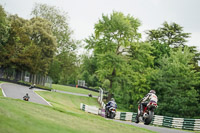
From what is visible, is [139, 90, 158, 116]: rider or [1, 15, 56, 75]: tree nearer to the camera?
[139, 90, 158, 116]: rider

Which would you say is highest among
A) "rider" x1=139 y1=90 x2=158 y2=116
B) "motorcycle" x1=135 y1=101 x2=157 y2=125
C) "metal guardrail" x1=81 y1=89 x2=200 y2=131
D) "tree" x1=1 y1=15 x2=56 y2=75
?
"tree" x1=1 y1=15 x2=56 y2=75

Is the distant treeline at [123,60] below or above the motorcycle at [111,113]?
above

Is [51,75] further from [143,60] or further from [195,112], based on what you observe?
[195,112]

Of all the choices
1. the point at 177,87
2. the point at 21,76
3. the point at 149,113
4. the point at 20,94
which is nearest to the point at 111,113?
the point at 149,113

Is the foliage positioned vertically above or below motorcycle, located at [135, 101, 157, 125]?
above

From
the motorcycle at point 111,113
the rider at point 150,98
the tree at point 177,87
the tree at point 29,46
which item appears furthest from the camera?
the tree at point 29,46

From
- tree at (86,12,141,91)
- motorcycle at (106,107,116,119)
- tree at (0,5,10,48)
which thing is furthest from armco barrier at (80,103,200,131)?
tree at (0,5,10,48)

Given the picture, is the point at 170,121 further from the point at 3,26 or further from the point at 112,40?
the point at 3,26

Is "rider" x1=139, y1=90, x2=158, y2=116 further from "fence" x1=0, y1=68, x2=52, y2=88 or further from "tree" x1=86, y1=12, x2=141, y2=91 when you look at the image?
"fence" x1=0, y1=68, x2=52, y2=88

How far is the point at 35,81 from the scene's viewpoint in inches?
2512

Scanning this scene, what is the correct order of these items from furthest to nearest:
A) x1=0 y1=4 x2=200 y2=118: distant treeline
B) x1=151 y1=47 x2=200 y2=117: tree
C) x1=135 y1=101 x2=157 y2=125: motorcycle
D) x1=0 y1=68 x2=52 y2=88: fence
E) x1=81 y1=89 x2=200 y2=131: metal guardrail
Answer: x1=0 y1=68 x2=52 y2=88: fence
x1=0 y1=4 x2=200 y2=118: distant treeline
x1=151 y1=47 x2=200 y2=117: tree
x1=81 y1=89 x2=200 y2=131: metal guardrail
x1=135 y1=101 x2=157 y2=125: motorcycle

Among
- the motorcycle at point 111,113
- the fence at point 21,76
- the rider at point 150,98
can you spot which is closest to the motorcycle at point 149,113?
the rider at point 150,98

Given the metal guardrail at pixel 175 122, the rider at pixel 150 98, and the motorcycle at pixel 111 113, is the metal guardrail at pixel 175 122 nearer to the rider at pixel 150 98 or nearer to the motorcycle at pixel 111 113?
the motorcycle at pixel 111 113

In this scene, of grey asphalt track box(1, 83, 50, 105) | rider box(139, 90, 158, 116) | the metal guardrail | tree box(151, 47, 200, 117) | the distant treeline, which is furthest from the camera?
the distant treeline
